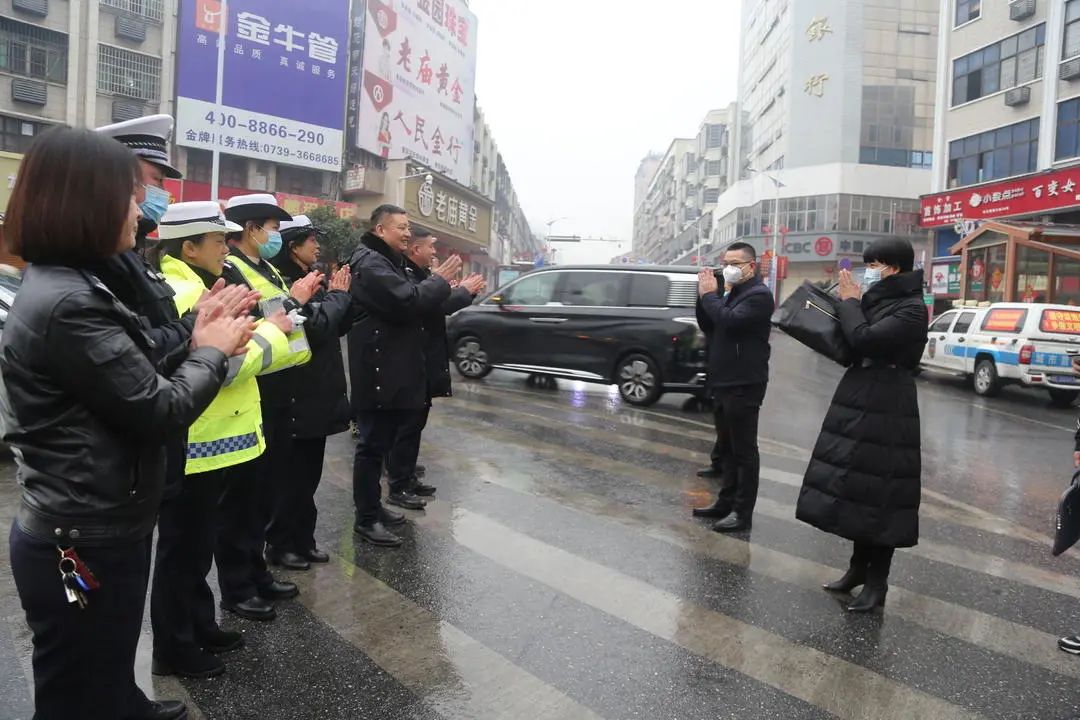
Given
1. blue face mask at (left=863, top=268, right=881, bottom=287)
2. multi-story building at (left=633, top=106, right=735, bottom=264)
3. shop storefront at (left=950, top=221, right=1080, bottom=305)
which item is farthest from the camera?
multi-story building at (left=633, top=106, right=735, bottom=264)

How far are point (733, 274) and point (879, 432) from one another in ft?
5.69

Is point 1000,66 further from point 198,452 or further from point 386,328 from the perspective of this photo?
point 198,452

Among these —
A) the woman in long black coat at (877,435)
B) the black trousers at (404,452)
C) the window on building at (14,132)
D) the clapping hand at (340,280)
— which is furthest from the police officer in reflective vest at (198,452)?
the window on building at (14,132)

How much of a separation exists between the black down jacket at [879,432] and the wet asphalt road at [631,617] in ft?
1.54

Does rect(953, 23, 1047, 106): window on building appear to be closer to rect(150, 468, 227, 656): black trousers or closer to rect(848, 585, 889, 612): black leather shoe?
rect(848, 585, 889, 612): black leather shoe

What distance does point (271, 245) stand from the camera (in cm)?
389

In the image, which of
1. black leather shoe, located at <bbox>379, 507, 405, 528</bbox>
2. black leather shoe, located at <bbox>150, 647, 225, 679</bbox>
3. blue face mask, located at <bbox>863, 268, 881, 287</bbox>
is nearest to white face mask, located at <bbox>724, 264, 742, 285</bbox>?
blue face mask, located at <bbox>863, 268, 881, 287</bbox>

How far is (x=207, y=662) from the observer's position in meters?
3.12

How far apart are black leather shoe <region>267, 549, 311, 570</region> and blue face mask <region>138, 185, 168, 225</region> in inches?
83.7

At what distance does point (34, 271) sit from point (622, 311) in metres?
9.48

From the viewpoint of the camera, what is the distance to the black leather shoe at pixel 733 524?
526 centimetres

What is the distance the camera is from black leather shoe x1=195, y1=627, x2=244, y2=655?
3291 mm

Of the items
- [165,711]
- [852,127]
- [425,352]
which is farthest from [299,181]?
[852,127]

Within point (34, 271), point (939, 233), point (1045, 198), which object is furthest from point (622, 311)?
point (939, 233)
